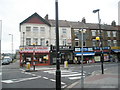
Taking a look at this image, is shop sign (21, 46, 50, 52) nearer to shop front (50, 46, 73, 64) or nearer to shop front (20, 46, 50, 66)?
shop front (20, 46, 50, 66)

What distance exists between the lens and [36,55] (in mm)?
35375

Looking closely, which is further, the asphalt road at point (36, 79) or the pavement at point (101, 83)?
the asphalt road at point (36, 79)

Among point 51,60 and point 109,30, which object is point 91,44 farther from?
point 51,60

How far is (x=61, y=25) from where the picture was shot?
38281mm

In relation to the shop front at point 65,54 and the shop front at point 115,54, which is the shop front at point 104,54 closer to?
the shop front at point 115,54

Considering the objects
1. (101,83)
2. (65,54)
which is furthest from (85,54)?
(101,83)

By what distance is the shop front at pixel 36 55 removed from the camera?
34844 millimetres

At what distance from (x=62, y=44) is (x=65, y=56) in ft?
8.93

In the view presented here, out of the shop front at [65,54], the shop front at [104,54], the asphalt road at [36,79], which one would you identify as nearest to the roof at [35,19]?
the shop front at [65,54]

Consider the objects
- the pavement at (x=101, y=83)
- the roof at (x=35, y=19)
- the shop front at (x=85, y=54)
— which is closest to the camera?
the pavement at (x=101, y=83)

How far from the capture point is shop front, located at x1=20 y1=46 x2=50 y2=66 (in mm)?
34844

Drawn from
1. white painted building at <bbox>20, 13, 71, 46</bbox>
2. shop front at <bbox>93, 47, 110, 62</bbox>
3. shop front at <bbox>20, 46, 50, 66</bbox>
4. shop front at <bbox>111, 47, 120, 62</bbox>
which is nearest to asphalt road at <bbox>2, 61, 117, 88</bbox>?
shop front at <bbox>20, 46, 50, 66</bbox>

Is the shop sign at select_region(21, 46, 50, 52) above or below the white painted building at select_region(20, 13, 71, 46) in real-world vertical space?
below

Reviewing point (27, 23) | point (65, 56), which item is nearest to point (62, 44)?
point (65, 56)
